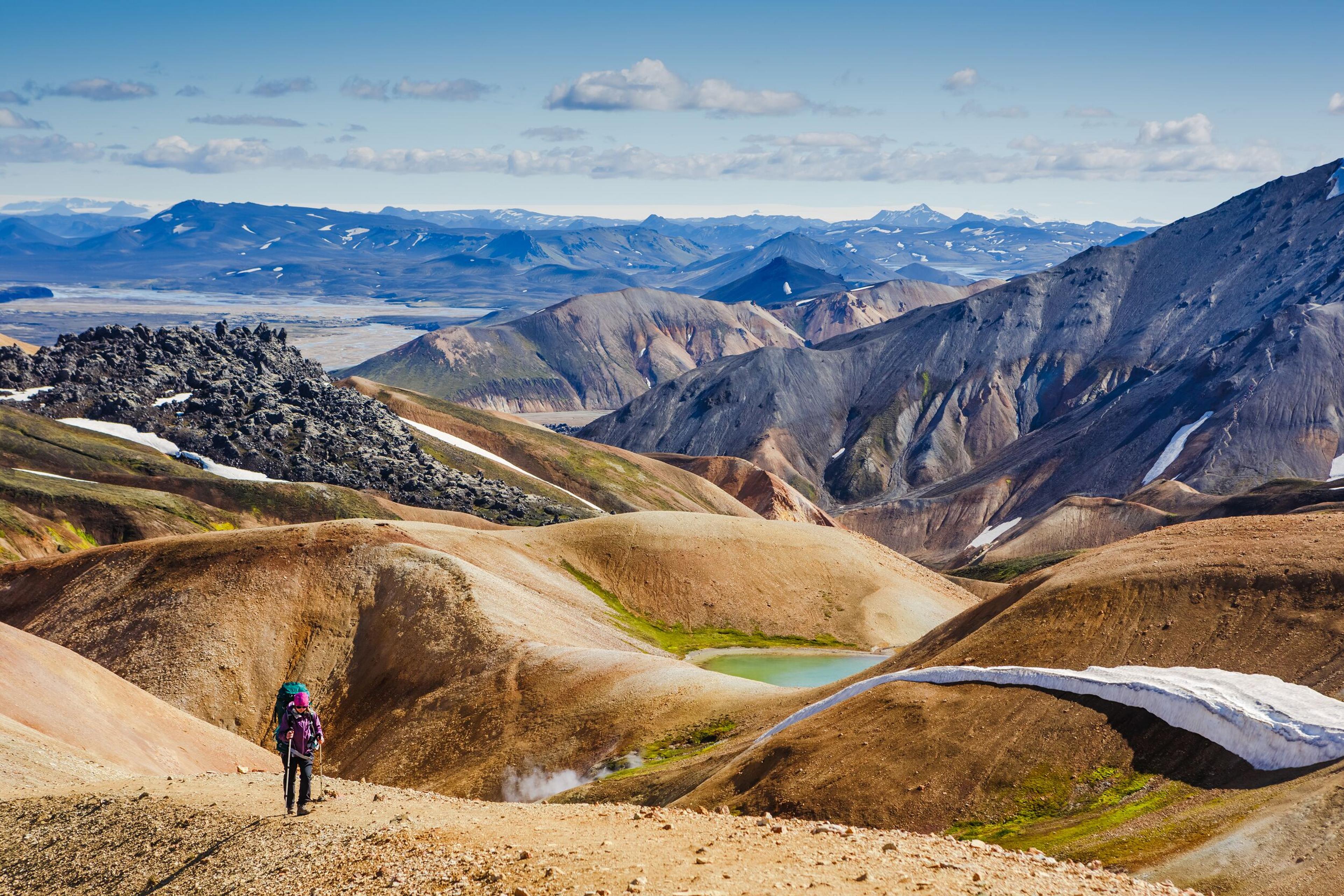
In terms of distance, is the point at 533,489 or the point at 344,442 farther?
the point at 533,489

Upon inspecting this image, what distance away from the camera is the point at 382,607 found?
231ft

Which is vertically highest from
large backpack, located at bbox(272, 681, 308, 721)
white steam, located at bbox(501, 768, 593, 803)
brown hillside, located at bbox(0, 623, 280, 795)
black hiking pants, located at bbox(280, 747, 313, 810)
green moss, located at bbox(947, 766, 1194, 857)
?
large backpack, located at bbox(272, 681, 308, 721)

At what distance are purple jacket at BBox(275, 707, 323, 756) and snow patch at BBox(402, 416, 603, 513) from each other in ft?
464

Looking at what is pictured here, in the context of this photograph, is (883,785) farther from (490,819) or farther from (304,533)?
(304,533)

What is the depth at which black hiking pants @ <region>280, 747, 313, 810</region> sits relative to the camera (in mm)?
25734

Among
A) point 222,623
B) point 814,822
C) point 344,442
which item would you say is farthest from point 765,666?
point 344,442

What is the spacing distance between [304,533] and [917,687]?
→ 52856 millimetres

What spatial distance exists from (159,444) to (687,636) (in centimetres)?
8361

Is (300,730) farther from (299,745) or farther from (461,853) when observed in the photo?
(461,853)

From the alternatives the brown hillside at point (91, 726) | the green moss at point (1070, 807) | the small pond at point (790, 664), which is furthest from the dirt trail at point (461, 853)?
the small pond at point (790, 664)

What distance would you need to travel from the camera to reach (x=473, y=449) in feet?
604

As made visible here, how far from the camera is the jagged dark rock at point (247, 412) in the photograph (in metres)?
142

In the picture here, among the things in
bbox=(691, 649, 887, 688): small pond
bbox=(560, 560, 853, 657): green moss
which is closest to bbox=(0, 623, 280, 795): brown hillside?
bbox=(691, 649, 887, 688): small pond

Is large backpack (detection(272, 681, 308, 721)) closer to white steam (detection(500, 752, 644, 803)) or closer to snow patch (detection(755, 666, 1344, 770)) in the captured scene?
snow patch (detection(755, 666, 1344, 770))
